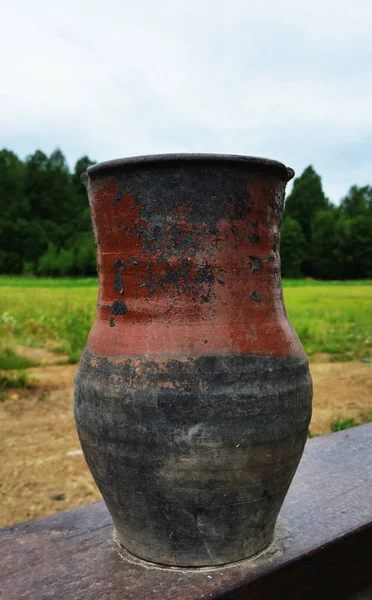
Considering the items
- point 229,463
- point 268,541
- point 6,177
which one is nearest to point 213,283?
point 229,463

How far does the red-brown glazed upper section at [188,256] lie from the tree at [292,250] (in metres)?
41.5

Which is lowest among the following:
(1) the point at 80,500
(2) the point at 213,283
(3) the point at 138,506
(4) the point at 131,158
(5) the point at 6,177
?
(1) the point at 80,500

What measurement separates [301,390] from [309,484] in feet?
2.82

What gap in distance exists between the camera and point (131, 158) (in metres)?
1.83

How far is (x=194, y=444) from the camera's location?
5.82 feet

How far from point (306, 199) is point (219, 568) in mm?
53134

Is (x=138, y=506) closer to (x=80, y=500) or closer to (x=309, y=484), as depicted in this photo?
(x=309, y=484)

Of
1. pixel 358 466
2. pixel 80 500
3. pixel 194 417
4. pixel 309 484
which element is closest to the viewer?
pixel 194 417

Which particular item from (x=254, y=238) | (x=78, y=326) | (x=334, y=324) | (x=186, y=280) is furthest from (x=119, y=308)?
(x=334, y=324)

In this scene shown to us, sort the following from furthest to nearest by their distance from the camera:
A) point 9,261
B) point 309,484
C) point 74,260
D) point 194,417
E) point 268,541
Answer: point 9,261 → point 74,260 → point 309,484 → point 268,541 → point 194,417

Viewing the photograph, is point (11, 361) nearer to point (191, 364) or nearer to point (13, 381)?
point (13, 381)

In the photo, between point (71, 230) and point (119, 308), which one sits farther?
point (71, 230)

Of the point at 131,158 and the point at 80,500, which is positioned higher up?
the point at 131,158

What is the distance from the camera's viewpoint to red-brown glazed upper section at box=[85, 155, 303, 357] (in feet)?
6.00
